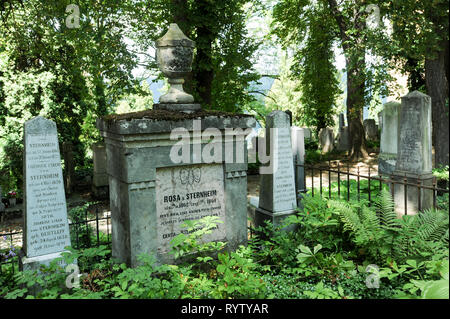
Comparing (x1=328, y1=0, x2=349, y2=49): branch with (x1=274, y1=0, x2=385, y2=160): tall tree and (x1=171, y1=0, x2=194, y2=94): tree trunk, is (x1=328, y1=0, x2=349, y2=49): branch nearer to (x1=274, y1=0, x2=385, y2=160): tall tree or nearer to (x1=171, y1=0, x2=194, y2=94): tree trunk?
(x1=274, y1=0, x2=385, y2=160): tall tree

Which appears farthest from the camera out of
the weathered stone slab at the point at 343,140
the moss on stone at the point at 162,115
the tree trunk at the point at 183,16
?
the weathered stone slab at the point at 343,140

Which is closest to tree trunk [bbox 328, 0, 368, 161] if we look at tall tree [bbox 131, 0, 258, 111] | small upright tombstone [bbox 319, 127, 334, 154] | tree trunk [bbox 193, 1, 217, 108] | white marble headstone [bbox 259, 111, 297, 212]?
small upright tombstone [bbox 319, 127, 334, 154]

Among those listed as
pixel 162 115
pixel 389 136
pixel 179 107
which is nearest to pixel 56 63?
pixel 179 107

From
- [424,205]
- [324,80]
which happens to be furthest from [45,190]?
[324,80]

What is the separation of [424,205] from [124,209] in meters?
5.96

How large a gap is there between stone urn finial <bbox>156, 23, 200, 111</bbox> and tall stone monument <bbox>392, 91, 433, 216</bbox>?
15.9ft

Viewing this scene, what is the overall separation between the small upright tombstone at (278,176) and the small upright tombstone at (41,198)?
2989mm

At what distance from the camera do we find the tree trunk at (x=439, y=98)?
34.8 ft

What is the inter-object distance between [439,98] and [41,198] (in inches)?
425

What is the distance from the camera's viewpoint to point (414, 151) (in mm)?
7539

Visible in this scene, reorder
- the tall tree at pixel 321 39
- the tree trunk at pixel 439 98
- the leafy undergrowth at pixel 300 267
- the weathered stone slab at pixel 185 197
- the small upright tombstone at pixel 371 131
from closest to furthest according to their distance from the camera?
the leafy undergrowth at pixel 300 267
the weathered stone slab at pixel 185 197
the tree trunk at pixel 439 98
the tall tree at pixel 321 39
the small upright tombstone at pixel 371 131

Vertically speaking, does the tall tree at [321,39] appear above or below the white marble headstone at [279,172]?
above

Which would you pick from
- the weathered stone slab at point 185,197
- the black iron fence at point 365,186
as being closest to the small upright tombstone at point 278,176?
the black iron fence at point 365,186

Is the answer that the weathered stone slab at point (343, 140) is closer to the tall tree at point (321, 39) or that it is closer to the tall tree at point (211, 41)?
the tall tree at point (321, 39)
